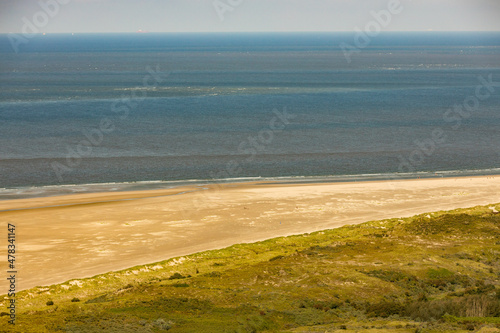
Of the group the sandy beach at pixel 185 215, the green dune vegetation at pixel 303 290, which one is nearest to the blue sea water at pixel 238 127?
the sandy beach at pixel 185 215

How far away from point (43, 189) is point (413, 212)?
3460 cm

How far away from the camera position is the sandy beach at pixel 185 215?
113 ft

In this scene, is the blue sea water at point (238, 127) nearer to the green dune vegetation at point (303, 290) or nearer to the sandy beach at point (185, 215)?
the sandy beach at point (185, 215)

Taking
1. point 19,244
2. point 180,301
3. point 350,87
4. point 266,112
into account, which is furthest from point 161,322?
point 350,87

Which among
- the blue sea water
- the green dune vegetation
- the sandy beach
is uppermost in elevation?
the blue sea water

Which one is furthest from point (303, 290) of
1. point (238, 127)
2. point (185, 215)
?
point (238, 127)

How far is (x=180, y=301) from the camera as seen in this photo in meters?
25.0

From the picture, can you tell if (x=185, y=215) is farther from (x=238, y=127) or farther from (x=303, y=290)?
(x=238, y=127)

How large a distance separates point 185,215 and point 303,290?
18953 mm

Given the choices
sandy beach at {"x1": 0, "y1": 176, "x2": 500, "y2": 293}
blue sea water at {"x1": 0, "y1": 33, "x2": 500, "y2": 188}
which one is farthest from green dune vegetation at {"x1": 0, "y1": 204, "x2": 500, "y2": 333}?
blue sea water at {"x1": 0, "y1": 33, "x2": 500, "y2": 188}

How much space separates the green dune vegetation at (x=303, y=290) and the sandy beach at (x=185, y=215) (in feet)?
10.1

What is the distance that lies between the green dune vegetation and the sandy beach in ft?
10.1

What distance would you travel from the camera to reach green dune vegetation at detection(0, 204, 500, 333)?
873 inches

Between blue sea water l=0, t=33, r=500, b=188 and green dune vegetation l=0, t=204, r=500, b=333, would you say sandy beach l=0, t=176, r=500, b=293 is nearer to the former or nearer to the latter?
green dune vegetation l=0, t=204, r=500, b=333
